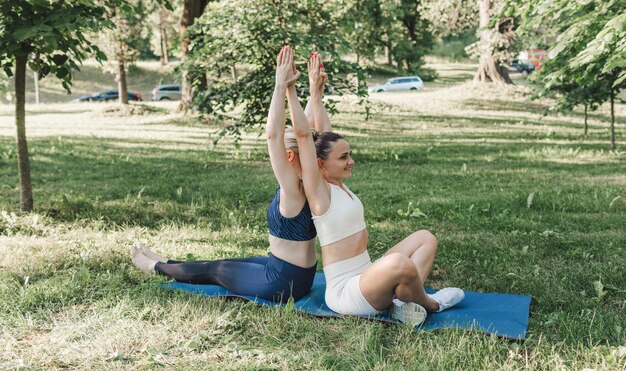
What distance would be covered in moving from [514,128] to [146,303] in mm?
15941

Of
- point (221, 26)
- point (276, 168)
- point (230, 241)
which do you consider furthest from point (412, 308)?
point (221, 26)

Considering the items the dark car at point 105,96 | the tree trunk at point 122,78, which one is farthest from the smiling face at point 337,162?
the dark car at point 105,96

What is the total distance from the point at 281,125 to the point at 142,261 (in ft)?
6.42

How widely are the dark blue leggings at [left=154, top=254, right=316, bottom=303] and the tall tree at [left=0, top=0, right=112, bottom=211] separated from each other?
8.04 feet

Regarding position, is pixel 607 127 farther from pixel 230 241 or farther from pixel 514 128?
pixel 230 241

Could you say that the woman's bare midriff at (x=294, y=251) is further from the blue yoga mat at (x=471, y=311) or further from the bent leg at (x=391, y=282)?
the bent leg at (x=391, y=282)

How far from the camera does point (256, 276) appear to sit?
14.5 ft

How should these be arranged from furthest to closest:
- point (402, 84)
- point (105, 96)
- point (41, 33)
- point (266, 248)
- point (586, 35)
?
point (105, 96) → point (402, 84) → point (586, 35) → point (266, 248) → point (41, 33)

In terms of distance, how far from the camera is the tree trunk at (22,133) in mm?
6730

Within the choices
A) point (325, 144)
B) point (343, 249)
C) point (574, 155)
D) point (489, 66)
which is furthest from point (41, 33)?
point (489, 66)

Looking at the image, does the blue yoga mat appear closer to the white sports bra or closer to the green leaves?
the white sports bra

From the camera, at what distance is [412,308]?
12.8 ft

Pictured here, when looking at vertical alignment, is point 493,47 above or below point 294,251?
above

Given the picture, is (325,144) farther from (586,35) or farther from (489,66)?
(489,66)
